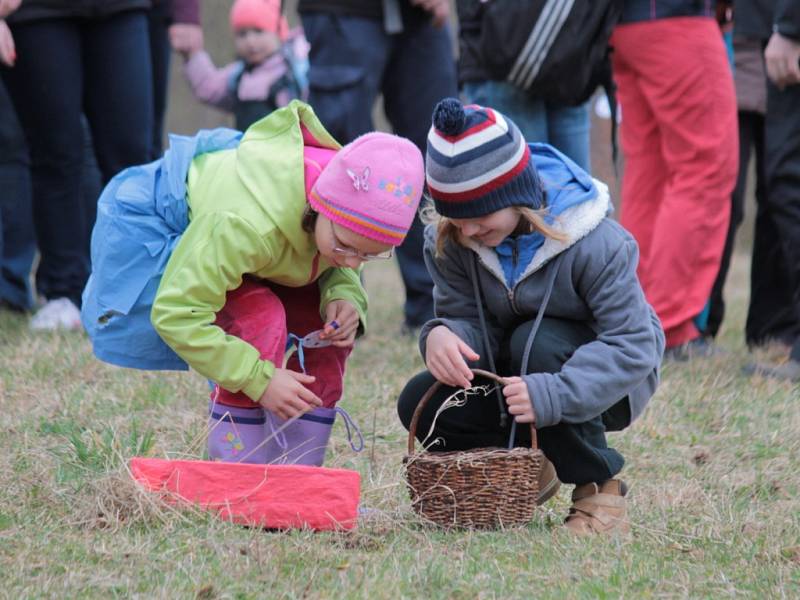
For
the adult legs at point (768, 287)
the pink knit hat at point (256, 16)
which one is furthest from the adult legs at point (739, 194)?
the pink knit hat at point (256, 16)

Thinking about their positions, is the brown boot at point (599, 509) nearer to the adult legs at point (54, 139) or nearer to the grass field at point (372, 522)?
the grass field at point (372, 522)

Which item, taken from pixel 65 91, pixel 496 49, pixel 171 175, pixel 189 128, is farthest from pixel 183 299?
pixel 189 128

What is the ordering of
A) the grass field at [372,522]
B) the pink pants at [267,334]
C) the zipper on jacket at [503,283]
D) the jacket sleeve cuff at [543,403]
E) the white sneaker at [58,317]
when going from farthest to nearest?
the white sneaker at [58,317] < the pink pants at [267,334] < the zipper on jacket at [503,283] < the jacket sleeve cuff at [543,403] < the grass field at [372,522]

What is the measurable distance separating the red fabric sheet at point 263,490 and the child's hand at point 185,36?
3.33m

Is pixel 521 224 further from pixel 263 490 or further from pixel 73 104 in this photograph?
pixel 73 104

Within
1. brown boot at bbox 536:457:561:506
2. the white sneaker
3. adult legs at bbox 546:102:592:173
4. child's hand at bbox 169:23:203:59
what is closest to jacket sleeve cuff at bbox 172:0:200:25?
child's hand at bbox 169:23:203:59

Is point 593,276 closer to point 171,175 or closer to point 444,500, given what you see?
point 444,500

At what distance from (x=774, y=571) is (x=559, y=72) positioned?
2.12 metres

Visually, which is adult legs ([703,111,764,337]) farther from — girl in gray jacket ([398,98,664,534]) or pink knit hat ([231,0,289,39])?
pink knit hat ([231,0,289,39])

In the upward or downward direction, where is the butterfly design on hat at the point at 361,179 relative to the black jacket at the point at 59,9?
upward

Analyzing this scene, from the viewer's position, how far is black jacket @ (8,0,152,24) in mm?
4539

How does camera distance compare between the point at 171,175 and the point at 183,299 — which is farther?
the point at 171,175

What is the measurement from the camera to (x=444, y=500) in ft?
8.88

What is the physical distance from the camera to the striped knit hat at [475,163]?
2.69m
